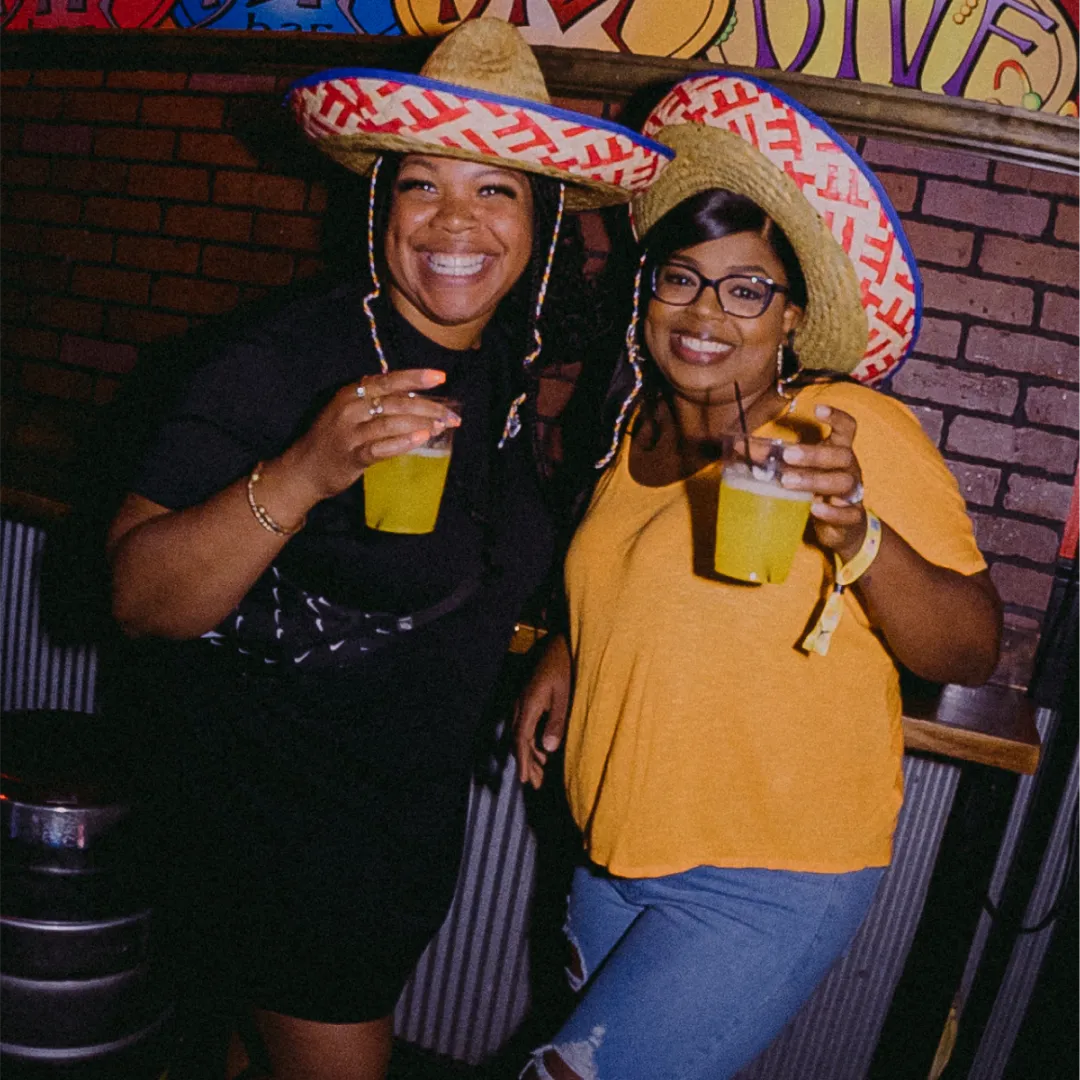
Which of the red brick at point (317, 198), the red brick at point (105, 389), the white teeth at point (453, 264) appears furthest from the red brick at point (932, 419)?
the red brick at point (105, 389)

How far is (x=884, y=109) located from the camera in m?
2.69

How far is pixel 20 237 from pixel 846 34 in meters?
3.30

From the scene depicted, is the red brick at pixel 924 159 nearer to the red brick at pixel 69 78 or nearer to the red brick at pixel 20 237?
the red brick at pixel 69 78

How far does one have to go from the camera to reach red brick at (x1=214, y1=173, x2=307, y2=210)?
3189 millimetres

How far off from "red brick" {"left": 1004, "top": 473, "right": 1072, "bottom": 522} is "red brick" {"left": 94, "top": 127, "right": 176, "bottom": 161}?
10.8ft

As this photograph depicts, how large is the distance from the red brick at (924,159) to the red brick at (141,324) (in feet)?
8.36

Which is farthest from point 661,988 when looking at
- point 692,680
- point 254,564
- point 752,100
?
point 752,100

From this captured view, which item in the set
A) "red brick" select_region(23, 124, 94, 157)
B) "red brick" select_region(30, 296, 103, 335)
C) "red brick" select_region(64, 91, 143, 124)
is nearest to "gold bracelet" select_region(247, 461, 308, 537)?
"red brick" select_region(30, 296, 103, 335)

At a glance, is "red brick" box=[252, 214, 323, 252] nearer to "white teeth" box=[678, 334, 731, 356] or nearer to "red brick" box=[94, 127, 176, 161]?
"red brick" box=[94, 127, 176, 161]

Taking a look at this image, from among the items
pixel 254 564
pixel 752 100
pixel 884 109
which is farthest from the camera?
pixel 884 109

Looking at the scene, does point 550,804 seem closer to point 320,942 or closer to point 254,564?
point 320,942

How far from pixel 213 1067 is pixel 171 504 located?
7.69ft

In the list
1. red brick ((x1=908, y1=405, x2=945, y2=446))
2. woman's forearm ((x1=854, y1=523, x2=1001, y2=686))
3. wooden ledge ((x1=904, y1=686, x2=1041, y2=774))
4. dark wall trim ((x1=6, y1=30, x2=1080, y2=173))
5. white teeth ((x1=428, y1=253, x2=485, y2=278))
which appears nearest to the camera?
woman's forearm ((x1=854, y1=523, x2=1001, y2=686))

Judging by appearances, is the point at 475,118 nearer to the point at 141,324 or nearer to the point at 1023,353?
the point at 1023,353
